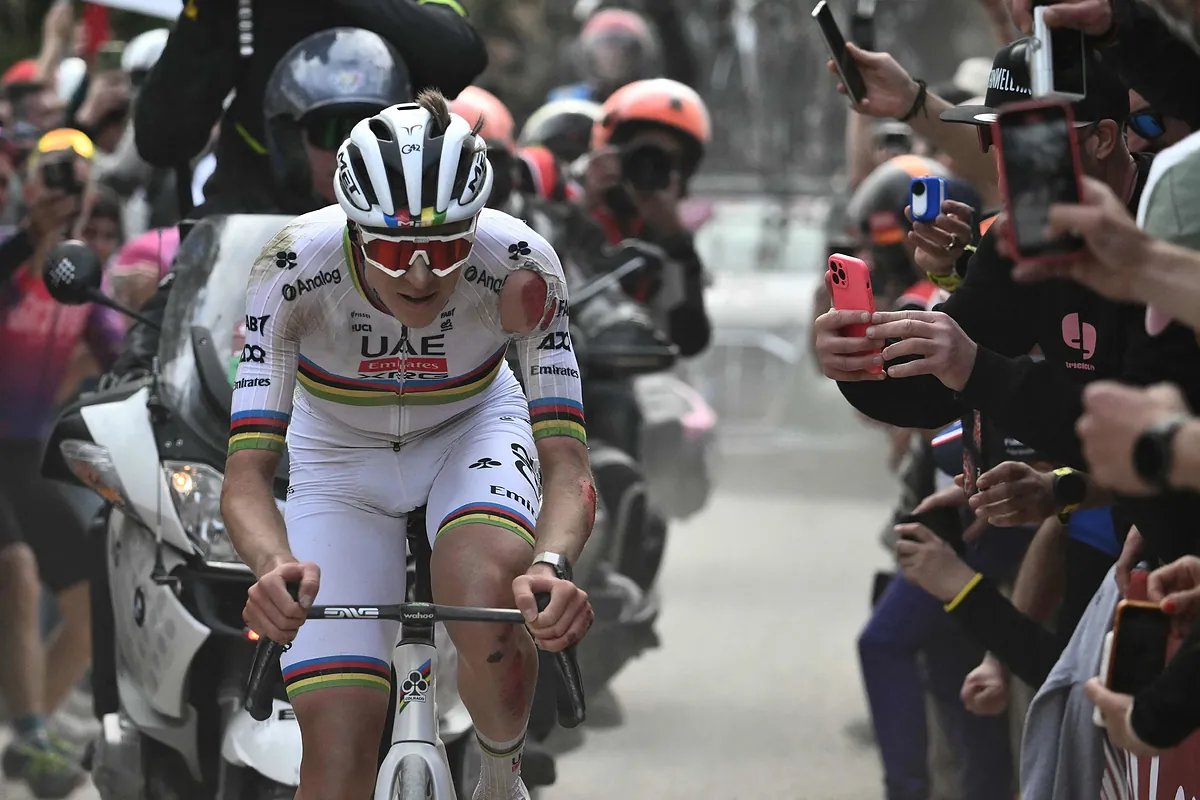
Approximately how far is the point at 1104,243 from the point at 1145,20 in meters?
1.09

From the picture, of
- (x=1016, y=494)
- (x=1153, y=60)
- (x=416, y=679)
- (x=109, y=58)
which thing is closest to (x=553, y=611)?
(x=416, y=679)

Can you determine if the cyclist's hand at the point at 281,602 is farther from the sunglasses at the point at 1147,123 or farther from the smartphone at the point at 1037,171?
the sunglasses at the point at 1147,123

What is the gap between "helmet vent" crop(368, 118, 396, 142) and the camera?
473 cm

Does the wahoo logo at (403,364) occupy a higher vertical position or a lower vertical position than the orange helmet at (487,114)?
higher

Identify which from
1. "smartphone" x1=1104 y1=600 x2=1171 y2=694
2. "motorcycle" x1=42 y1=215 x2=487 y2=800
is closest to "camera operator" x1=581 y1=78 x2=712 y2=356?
"motorcycle" x1=42 y1=215 x2=487 y2=800

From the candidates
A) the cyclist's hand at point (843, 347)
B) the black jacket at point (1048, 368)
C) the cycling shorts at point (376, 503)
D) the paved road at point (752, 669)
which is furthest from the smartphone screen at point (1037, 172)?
the paved road at point (752, 669)

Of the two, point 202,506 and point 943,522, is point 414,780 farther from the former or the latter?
point 943,522

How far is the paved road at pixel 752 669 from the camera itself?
8125mm

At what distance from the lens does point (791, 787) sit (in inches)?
315

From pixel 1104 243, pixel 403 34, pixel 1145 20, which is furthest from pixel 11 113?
pixel 1104 243

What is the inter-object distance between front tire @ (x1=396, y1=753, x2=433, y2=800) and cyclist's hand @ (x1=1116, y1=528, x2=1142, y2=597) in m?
1.48

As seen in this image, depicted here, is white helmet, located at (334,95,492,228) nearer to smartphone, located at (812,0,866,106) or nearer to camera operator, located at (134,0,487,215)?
smartphone, located at (812,0,866,106)

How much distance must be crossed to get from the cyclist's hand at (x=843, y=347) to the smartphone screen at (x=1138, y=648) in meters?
0.93

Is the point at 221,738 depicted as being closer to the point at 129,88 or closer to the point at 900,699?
the point at 900,699
